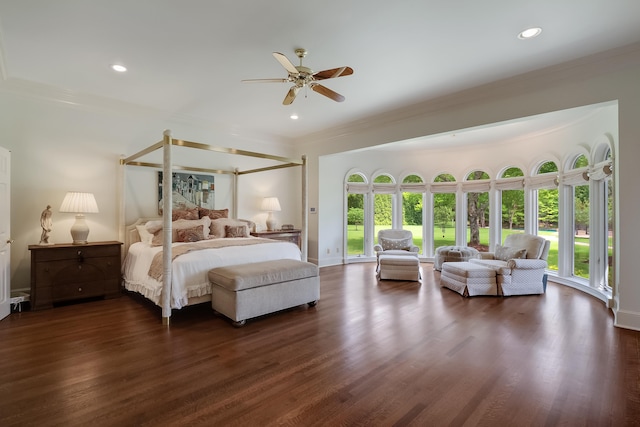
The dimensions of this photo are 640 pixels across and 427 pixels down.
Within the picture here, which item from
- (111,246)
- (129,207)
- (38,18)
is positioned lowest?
(111,246)

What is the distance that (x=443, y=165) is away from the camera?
7840 mm

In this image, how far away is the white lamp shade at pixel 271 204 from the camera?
21.4ft

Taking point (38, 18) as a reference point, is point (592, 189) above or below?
below

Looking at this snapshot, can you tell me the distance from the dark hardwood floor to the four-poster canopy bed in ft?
1.10

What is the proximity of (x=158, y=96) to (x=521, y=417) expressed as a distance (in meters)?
5.47

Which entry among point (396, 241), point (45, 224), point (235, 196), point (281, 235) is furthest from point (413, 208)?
point (45, 224)

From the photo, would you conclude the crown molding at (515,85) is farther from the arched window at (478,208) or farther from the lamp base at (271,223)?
the arched window at (478,208)

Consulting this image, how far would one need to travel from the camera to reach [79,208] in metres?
4.23

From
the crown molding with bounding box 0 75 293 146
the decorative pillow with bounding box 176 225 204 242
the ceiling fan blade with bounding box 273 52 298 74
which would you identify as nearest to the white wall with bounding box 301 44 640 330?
the ceiling fan blade with bounding box 273 52 298 74

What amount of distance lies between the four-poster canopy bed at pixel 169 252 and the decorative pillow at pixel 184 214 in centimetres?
27

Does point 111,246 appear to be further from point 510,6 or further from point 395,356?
point 510,6

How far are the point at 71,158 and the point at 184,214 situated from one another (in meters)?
1.74

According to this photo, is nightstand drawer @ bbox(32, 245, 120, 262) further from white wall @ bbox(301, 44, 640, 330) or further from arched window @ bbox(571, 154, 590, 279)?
arched window @ bbox(571, 154, 590, 279)

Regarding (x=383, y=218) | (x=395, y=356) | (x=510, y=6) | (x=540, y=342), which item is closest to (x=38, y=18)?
(x=510, y=6)
